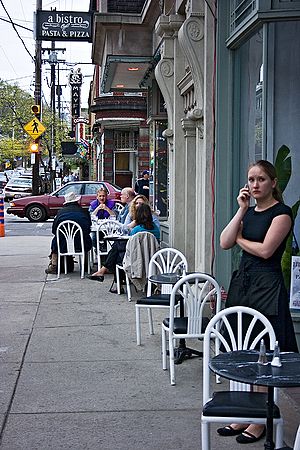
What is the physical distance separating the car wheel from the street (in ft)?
0.72

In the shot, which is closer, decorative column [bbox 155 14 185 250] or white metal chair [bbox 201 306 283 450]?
white metal chair [bbox 201 306 283 450]

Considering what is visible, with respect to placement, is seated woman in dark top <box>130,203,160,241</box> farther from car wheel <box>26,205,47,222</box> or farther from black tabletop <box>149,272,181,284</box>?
car wheel <box>26,205,47,222</box>

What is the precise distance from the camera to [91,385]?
20.9 ft

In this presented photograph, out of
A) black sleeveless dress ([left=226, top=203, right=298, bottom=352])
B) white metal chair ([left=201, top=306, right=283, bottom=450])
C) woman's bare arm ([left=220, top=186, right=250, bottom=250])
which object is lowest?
white metal chair ([left=201, top=306, right=283, bottom=450])

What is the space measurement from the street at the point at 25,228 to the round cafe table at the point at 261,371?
1866cm

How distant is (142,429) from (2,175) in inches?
2300

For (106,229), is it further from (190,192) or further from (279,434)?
(279,434)

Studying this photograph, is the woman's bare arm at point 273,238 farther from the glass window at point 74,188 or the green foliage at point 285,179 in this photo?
the glass window at point 74,188

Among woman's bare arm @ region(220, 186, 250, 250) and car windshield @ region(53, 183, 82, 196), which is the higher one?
woman's bare arm @ region(220, 186, 250, 250)

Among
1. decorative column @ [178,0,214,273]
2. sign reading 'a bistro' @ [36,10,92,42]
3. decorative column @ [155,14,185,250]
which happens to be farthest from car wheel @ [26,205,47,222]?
decorative column @ [178,0,214,273]

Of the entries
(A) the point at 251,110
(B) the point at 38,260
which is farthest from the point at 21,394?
(B) the point at 38,260

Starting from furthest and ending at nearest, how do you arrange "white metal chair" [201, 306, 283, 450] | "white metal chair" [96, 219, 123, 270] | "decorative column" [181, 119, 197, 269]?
"white metal chair" [96, 219, 123, 270] < "decorative column" [181, 119, 197, 269] < "white metal chair" [201, 306, 283, 450]

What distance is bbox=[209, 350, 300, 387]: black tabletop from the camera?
3.65 metres

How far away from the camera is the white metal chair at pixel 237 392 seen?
4.06m
